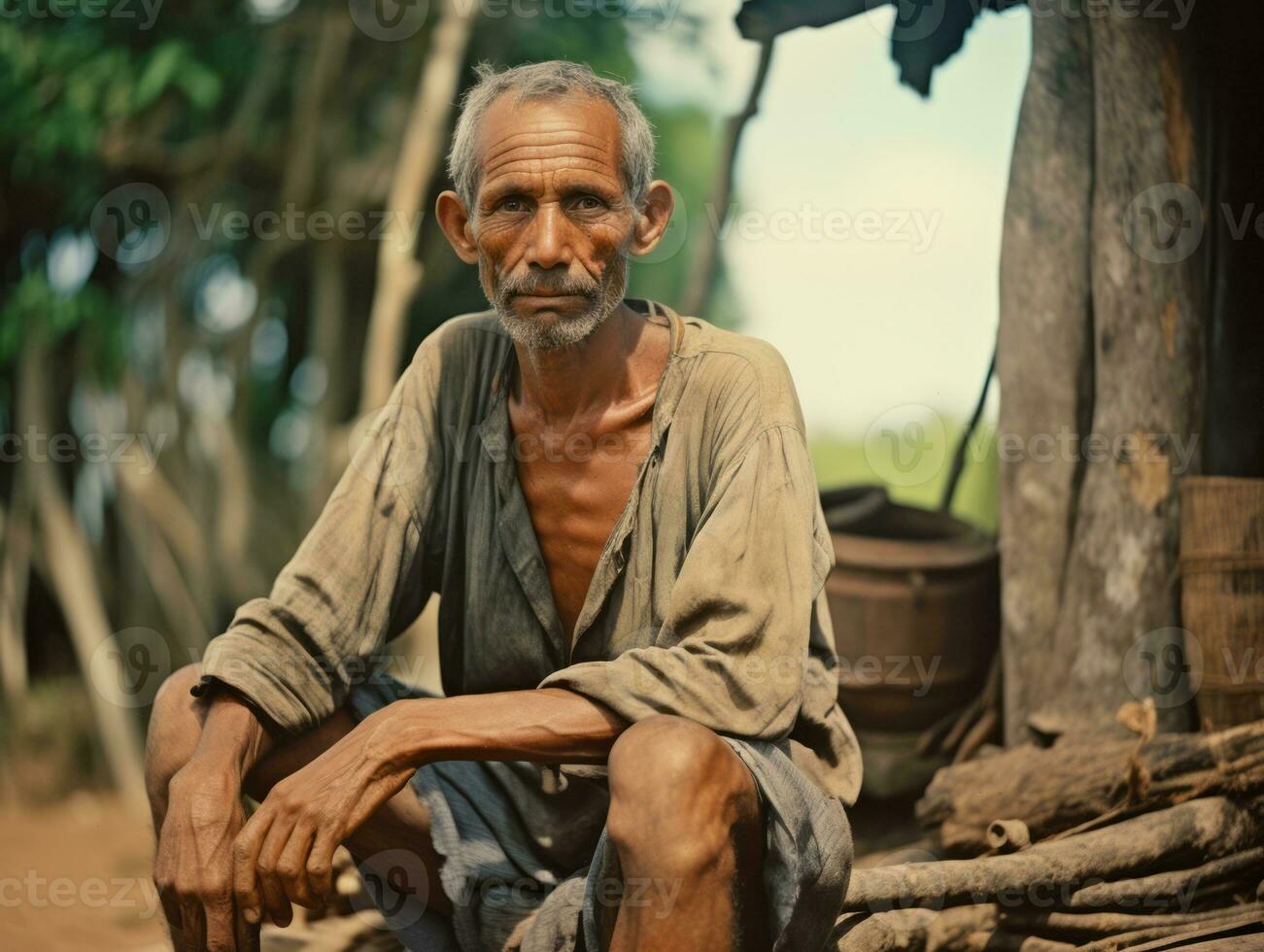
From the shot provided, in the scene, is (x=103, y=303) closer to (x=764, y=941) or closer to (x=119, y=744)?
(x=119, y=744)

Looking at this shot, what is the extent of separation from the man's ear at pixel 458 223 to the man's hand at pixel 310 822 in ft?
3.40

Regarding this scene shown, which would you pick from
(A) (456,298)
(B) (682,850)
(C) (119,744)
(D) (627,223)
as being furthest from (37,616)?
(B) (682,850)

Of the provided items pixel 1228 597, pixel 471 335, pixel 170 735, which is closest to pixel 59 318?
pixel 471 335

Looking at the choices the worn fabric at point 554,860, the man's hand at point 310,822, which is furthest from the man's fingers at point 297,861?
the worn fabric at point 554,860

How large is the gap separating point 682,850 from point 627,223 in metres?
1.24

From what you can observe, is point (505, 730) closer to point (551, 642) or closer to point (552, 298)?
point (551, 642)

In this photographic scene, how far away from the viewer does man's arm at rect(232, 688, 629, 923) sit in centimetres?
205

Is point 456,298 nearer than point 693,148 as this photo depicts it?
Yes

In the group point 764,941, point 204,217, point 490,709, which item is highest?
point 204,217

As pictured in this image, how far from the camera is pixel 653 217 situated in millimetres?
2637

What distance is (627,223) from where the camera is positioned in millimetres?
2502

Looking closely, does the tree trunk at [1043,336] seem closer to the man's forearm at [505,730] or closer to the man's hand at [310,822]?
the man's forearm at [505,730]

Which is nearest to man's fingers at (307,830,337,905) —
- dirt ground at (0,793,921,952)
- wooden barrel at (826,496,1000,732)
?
dirt ground at (0,793,921,952)

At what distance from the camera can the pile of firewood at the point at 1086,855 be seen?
2639 mm
